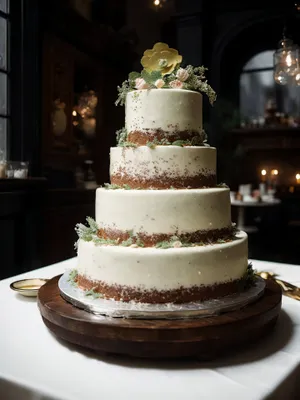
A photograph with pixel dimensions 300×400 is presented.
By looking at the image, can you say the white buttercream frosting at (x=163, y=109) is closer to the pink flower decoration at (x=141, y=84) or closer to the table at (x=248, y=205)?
the pink flower decoration at (x=141, y=84)

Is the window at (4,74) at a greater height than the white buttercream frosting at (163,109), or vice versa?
the window at (4,74)

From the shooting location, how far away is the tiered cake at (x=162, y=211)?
5.16ft

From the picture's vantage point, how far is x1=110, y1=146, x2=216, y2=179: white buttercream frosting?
1716 mm

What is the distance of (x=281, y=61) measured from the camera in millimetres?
4434

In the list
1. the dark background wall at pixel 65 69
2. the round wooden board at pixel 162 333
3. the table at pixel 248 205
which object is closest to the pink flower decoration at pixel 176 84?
the round wooden board at pixel 162 333

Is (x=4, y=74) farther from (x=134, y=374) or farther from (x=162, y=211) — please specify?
(x=134, y=374)

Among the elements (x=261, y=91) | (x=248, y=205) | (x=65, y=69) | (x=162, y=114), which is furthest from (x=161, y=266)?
(x=261, y=91)

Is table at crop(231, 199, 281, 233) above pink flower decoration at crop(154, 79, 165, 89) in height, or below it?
below

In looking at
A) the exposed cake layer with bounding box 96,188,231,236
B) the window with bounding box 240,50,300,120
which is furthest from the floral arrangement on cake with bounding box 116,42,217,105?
the window with bounding box 240,50,300,120

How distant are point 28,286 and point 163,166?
86cm

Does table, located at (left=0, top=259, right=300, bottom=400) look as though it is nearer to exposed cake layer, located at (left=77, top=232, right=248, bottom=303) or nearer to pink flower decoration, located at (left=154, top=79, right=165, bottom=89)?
exposed cake layer, located at (left=77, top=232, right=248, bottom=303)

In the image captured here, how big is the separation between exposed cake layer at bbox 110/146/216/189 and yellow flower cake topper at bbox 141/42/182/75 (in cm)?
33

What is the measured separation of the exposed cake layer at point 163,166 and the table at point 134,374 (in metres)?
0.63

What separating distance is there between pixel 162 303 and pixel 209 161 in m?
0.60
